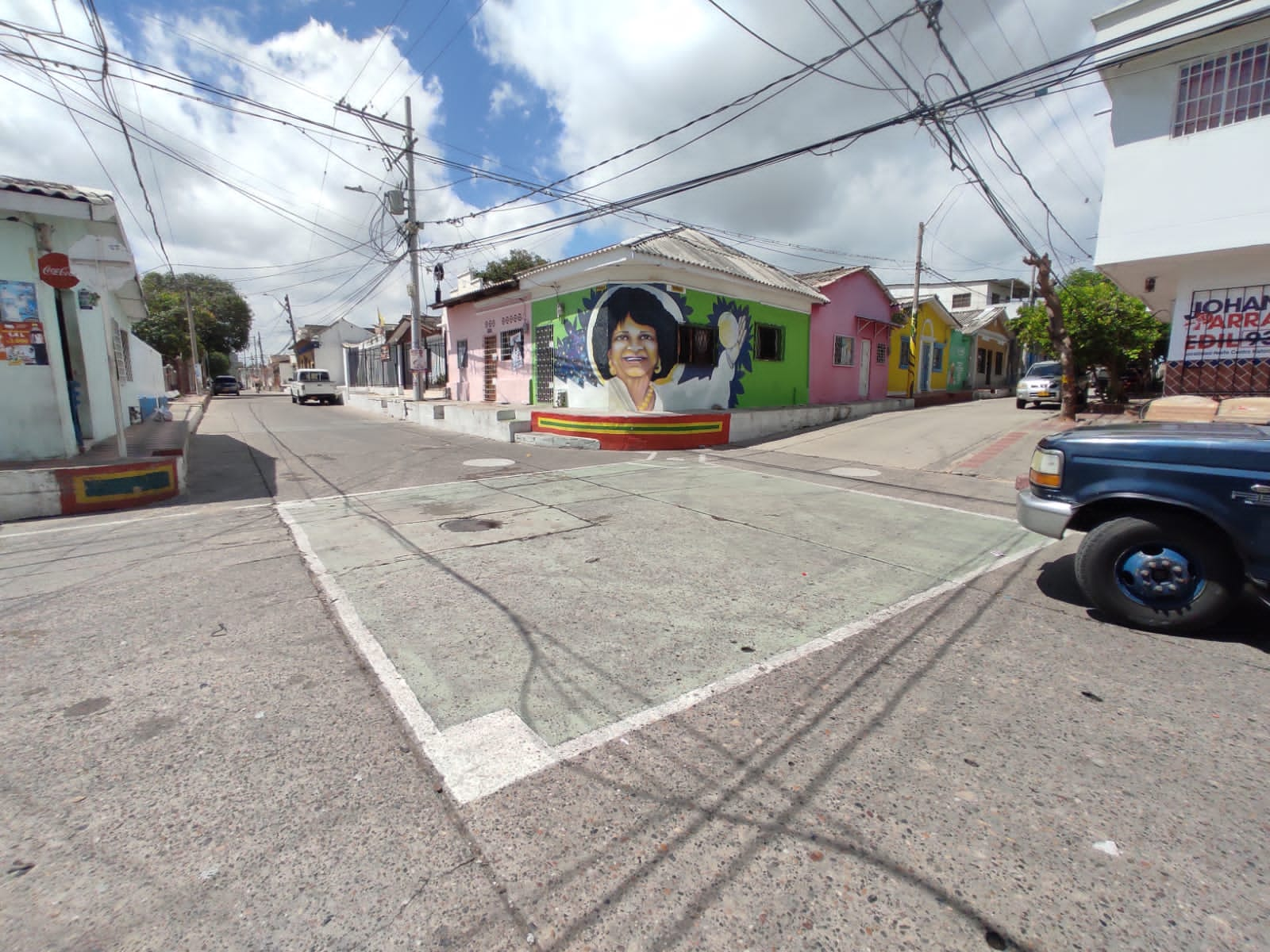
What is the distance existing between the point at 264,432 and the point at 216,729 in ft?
54.7

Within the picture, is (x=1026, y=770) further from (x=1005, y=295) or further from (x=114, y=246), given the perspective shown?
(x=1005, y=295)

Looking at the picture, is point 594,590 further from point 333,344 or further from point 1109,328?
point 333,344

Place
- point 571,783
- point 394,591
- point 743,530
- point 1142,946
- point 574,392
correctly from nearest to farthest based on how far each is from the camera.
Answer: point 1142,946
point 571,783
point 394,591
point 743,530
point 574,392

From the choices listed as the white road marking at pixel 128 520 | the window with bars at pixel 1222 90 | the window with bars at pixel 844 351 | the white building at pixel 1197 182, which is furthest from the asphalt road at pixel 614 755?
the window with bars at pixel 844 351

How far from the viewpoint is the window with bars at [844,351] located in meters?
19.9

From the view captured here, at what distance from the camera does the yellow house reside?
23.9m

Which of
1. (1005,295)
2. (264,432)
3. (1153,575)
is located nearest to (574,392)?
(264,432)

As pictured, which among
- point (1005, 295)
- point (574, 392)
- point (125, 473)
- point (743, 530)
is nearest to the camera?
point (743, 530)

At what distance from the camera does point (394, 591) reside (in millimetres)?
4359

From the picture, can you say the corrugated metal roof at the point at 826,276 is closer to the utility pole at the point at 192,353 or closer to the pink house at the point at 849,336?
the pink house at the point at 849,336

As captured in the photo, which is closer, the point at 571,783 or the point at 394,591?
the point at 571,783

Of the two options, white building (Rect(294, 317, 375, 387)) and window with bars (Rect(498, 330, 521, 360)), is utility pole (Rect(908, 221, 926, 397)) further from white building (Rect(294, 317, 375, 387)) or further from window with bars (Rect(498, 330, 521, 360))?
white building (Rect(294, 317, 375, 387))

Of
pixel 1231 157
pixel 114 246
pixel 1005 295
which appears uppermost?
pixel 1005 295

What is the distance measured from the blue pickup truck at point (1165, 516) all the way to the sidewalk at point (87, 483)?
9812mm
